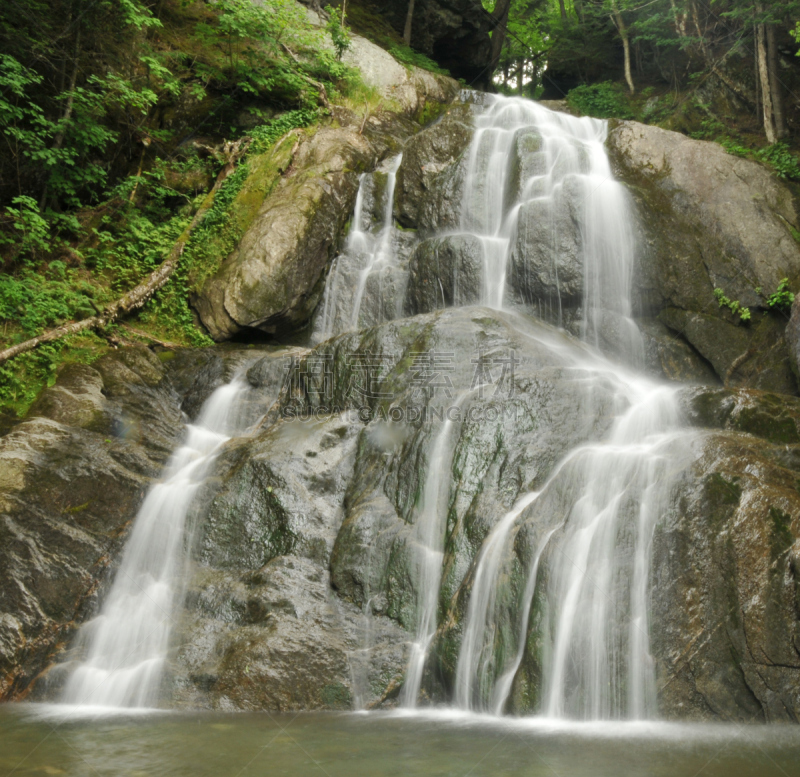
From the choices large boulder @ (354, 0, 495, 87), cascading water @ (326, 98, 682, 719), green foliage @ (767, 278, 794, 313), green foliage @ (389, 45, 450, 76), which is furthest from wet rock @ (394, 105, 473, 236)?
large boulder @ (354, 0, 495, 87)

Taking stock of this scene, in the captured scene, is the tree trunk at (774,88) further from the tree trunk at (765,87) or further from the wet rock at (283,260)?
the wet rock at (283,260)

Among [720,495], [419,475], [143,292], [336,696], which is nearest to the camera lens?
[720,495]

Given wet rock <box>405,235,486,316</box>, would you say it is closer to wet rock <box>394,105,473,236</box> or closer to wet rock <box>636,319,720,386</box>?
wet rock <box>394,105,473,236</box>

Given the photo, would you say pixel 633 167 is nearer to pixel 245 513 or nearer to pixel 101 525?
pixel 245 513

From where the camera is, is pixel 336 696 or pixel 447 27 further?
pixel 447 27

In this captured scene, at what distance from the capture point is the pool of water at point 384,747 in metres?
Answer: 3.62

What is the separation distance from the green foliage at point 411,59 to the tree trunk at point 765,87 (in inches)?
310

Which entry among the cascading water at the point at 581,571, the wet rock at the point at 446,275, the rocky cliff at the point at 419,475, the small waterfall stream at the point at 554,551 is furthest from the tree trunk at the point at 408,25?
the cascading water at the point at 581,571

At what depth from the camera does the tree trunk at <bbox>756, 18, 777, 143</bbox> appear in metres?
13.2

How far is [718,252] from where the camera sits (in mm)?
10250

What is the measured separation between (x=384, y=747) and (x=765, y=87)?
48.4 feet

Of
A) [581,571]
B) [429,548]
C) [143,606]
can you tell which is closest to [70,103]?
[143,606]

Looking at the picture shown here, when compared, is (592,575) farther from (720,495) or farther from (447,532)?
(447,532)

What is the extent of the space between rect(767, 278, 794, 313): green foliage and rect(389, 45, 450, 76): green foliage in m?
11.5
